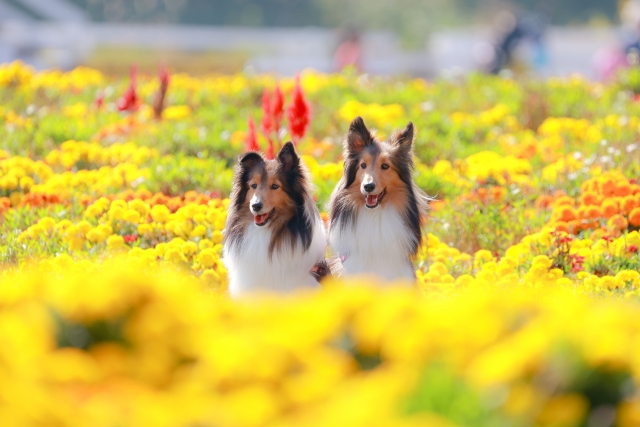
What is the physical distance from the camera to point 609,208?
6328 mm

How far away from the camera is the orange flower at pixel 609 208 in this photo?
632 centimetres

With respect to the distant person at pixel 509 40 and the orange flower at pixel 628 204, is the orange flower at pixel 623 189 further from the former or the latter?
the distant person at pixel 509 40

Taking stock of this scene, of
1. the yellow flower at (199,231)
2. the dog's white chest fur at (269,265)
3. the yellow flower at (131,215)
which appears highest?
the yellow flower at (131,215)

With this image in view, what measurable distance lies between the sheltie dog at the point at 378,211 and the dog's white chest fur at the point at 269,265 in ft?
0.67

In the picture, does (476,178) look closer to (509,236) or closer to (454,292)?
(509,236)

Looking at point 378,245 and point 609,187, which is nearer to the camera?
point 378,245

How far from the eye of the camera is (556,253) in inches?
235

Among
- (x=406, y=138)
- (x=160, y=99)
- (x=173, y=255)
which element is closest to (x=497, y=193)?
(x=406, y=138)

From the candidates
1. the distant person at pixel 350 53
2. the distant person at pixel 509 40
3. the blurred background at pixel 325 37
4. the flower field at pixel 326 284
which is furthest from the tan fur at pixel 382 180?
the distant person at pixel 350 53

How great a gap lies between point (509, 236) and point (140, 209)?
2519 mm

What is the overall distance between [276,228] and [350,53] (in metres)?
15.8

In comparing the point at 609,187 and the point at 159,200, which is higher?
the point at 159,200

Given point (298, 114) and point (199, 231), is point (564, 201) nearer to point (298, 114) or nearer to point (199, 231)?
point (298, 114)

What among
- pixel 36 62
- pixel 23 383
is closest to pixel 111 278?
pixel 23 383
